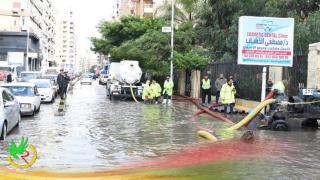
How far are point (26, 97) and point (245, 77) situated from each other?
1210 centimetres

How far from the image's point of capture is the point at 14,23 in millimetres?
83562

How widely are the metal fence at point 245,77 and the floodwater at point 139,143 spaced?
634cm

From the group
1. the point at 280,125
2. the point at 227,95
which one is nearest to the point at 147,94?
the point at 227,95

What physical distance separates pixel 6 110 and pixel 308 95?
929 cm

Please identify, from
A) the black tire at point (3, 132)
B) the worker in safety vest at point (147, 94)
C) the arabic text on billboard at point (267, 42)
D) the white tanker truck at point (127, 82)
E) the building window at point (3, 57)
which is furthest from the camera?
the building window at point (3, 57)

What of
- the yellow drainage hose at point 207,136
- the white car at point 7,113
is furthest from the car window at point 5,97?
the yellow drainage hose at point 207,136

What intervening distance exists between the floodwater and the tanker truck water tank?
49.2 feet

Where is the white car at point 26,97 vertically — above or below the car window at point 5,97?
below

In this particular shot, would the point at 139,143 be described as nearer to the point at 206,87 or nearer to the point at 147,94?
the point at 206,87

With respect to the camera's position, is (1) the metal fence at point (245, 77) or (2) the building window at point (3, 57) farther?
(2) the building window at point (3, 57)

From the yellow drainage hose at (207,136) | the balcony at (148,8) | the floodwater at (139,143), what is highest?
the balcony at (148,8)

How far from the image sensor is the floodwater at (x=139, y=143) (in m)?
10.5

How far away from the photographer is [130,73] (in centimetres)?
3734

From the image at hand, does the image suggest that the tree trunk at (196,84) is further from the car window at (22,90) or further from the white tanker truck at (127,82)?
the car window at (22,90)
